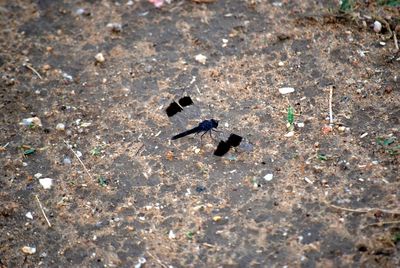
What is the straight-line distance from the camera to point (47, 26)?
13.4 ft

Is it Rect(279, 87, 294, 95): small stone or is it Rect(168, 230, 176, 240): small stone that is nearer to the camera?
Rect(168, 230, 176, 240): small stone

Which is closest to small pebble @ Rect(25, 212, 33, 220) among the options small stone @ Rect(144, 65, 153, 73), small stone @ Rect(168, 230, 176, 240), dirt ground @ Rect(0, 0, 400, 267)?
dirt ground @ Rect(0, 0, 400, 267)

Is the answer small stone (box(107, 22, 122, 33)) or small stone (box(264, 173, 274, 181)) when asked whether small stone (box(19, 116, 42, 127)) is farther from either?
small stone (box(264, 173, 274, 181))

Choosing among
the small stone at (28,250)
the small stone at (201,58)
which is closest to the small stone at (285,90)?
the small stone at (201,58)

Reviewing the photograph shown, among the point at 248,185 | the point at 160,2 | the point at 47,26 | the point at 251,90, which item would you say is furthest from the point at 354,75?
the point at 47,26

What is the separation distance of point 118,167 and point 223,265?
86cm

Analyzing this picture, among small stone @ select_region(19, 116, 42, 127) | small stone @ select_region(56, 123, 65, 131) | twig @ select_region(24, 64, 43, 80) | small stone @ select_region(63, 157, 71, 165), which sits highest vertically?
twig @ select_region(24, 64, 43, 80)

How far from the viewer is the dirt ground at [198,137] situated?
2.75 meters

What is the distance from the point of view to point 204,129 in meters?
3.26

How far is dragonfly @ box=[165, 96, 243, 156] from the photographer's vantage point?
3.16 metres

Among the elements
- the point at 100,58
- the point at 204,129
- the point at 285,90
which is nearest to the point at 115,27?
the point at 100,58

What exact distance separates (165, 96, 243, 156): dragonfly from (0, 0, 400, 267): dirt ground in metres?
0.04

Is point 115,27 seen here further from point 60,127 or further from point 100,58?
point 60,127

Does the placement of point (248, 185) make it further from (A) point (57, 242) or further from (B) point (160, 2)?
(B) point (160, 2)
